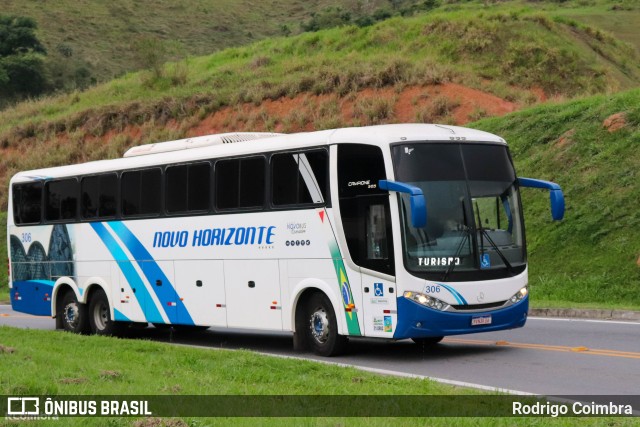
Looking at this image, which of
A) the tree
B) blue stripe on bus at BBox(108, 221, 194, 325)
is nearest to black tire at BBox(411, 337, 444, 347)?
blue stripe on bus at BBox(108, 221, 194, 325)

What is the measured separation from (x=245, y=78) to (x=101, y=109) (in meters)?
8.07

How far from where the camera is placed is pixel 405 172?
1496 cm

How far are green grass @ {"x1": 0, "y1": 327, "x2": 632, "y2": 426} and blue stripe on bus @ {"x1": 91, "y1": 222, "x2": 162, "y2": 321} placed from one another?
4.02 meters

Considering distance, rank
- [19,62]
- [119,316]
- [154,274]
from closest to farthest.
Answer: [154,274], [119,316], [19,62]

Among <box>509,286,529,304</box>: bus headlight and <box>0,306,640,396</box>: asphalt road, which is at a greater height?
<box>509,286,529,304</box>: bus headlight

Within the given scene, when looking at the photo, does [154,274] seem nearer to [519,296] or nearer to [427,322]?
[427,322]

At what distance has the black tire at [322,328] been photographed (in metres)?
15.9

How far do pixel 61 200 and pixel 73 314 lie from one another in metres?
2.40

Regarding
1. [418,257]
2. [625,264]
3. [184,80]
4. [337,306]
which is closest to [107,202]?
[337,306]

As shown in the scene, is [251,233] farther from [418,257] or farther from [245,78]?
[245,78]

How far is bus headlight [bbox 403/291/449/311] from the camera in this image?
14734 mm

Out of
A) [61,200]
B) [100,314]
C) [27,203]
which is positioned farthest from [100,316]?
[27,203]

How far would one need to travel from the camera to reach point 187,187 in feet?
61.3

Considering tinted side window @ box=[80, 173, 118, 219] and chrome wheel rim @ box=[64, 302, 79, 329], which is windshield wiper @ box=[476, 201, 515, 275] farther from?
Answer: chrome wheel rim @ box=[64, 302, 79, 329]
